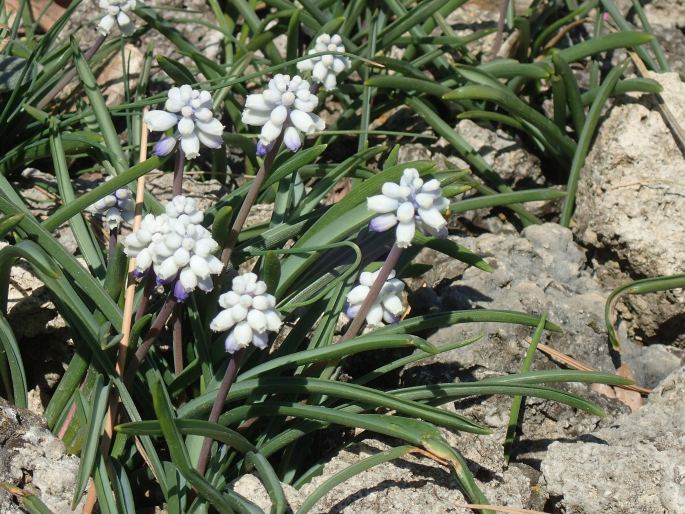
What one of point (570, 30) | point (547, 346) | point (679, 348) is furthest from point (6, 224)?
point (570, 30)

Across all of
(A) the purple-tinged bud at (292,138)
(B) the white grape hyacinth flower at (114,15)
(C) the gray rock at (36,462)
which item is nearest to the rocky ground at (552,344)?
(C) the gray rock at (36,462)

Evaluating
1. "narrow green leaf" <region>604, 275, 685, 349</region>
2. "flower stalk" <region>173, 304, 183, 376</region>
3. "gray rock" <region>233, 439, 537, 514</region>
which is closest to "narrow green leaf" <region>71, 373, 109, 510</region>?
"flower stalk" <region>173, 304, 183, 376</region>

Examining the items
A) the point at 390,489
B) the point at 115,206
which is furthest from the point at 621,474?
the point at 115,206

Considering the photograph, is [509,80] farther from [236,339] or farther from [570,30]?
[236,339]

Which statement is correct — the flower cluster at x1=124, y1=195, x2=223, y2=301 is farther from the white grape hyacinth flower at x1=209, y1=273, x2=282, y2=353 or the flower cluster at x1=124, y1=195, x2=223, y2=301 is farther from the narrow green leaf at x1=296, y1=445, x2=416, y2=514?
the narrow green leaf at x1=296, y1=445, x2=416, y2=514

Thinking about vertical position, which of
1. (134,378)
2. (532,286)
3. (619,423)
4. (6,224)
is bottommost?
(619,423)
